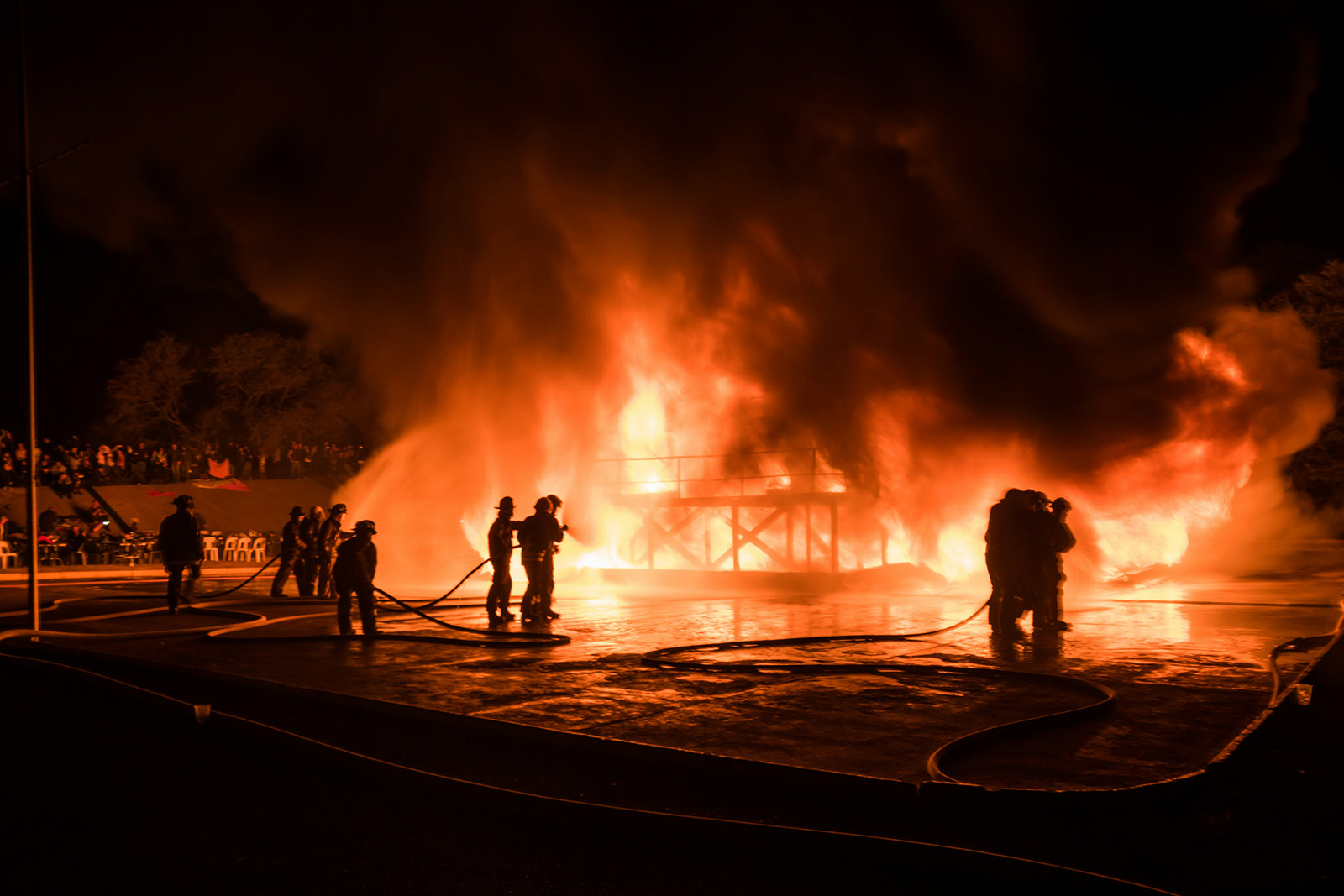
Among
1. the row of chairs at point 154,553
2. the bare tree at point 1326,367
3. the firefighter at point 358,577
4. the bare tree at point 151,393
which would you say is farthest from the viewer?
the bare tree at point 151,393

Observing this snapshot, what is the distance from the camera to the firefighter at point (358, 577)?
11820mm

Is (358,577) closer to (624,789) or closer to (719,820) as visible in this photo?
(624,789)

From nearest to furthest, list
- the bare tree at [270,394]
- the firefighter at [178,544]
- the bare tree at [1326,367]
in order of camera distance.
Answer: the firefighter at [178,544] < the bare tree at [1326,367] < the bare tree at [270,394]

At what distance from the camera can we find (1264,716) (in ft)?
21.9

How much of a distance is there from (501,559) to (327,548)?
5.18 m

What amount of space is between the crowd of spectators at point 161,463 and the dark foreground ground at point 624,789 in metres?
27.4

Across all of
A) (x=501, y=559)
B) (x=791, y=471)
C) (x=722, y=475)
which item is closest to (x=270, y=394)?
(x=722, y=475)

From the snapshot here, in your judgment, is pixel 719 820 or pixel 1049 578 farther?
pixel 1049 578

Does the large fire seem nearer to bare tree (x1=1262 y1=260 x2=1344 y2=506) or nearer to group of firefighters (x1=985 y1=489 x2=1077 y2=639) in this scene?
group of firefighters (x1=985 y1=489 x2=1077 y2=639)

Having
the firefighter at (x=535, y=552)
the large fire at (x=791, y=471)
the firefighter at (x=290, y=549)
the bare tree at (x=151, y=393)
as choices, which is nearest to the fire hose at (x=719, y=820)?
the firefighter at (x=535, y=552)

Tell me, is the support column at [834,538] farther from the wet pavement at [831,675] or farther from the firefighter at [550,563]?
the firefighter at [550,563]

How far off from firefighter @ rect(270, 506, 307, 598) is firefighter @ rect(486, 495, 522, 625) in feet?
20.3

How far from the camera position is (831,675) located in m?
8.97

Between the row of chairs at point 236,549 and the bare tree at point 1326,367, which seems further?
the bare tree at point 1326,367
